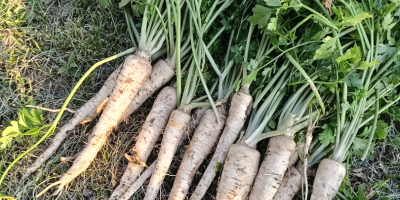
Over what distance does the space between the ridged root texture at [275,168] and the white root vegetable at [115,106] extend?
971 mm

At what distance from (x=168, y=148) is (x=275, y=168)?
2.27 ft

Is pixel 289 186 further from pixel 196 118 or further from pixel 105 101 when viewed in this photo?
pixel 105 101

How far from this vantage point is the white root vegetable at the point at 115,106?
2.52 meters

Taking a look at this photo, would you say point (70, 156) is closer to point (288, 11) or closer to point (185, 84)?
point (185, 84)

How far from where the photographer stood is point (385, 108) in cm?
236

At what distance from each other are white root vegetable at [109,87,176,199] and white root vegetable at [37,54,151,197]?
185 millimetres

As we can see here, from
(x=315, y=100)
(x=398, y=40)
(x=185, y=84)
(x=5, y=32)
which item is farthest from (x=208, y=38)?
(x=5, y=32)

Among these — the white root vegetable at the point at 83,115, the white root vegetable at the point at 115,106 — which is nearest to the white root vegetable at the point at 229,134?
the white root vegetable at the point at 115,106

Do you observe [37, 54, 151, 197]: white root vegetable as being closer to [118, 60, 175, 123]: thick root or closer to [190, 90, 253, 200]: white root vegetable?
[118, 60, 175, 123]: thick root

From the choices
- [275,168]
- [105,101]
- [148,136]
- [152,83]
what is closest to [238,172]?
[275,168]

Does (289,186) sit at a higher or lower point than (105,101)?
lower

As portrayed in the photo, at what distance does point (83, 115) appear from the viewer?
2611mm

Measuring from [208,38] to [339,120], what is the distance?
1.00 meters

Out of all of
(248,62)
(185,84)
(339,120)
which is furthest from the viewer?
(185,84)
